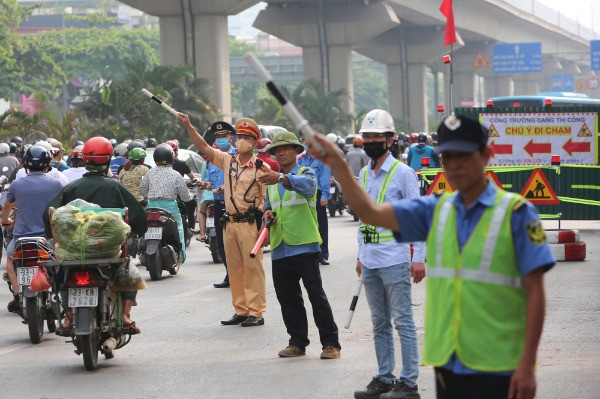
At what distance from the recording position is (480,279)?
5074mm

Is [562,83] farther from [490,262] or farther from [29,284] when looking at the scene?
[490,262]

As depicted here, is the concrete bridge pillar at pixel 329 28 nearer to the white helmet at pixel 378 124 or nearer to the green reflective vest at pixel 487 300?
the white helmet at pixel 378 124

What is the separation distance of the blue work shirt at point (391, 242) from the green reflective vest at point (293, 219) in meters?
1.69

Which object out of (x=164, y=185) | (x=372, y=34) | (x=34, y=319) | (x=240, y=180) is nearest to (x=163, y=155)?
(x=164, y=185)

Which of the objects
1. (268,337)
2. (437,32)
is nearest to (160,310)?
(268,337)

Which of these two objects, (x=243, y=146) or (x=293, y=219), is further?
(x=243, y=146)

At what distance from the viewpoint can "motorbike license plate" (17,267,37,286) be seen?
448 inches

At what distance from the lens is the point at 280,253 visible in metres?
10.5

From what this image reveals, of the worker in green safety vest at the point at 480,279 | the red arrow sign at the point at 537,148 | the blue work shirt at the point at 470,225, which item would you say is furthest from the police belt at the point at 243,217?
the red arrow sign at the point at 537,148

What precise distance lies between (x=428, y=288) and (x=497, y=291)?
369mm

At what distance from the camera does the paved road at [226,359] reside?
9.06m

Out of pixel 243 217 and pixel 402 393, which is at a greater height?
pixel 243 217

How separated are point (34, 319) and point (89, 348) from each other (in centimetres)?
181

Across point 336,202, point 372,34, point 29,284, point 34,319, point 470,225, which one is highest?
point 372,34
